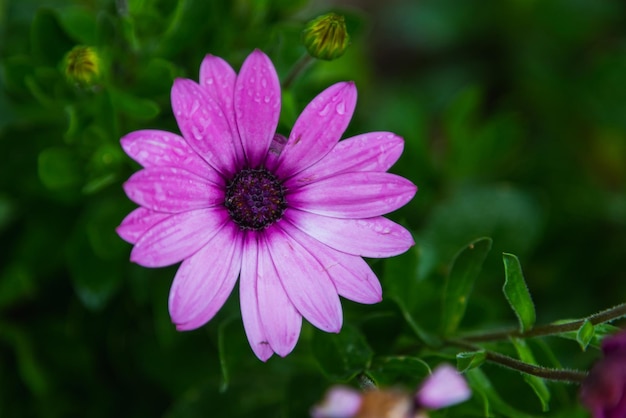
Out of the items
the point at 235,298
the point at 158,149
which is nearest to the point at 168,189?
the point at 158,149

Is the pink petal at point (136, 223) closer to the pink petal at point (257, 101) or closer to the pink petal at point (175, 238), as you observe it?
the pink petal at point (175, 238)

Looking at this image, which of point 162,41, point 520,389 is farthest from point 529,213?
point 162,41

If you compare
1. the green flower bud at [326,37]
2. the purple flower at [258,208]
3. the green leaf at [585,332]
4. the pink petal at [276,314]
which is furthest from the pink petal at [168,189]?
the green leaf at [585,332]

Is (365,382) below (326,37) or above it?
below

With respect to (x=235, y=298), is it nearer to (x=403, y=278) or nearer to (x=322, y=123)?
(x=403, y=278)

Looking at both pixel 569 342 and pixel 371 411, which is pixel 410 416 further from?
pixel 569 342
